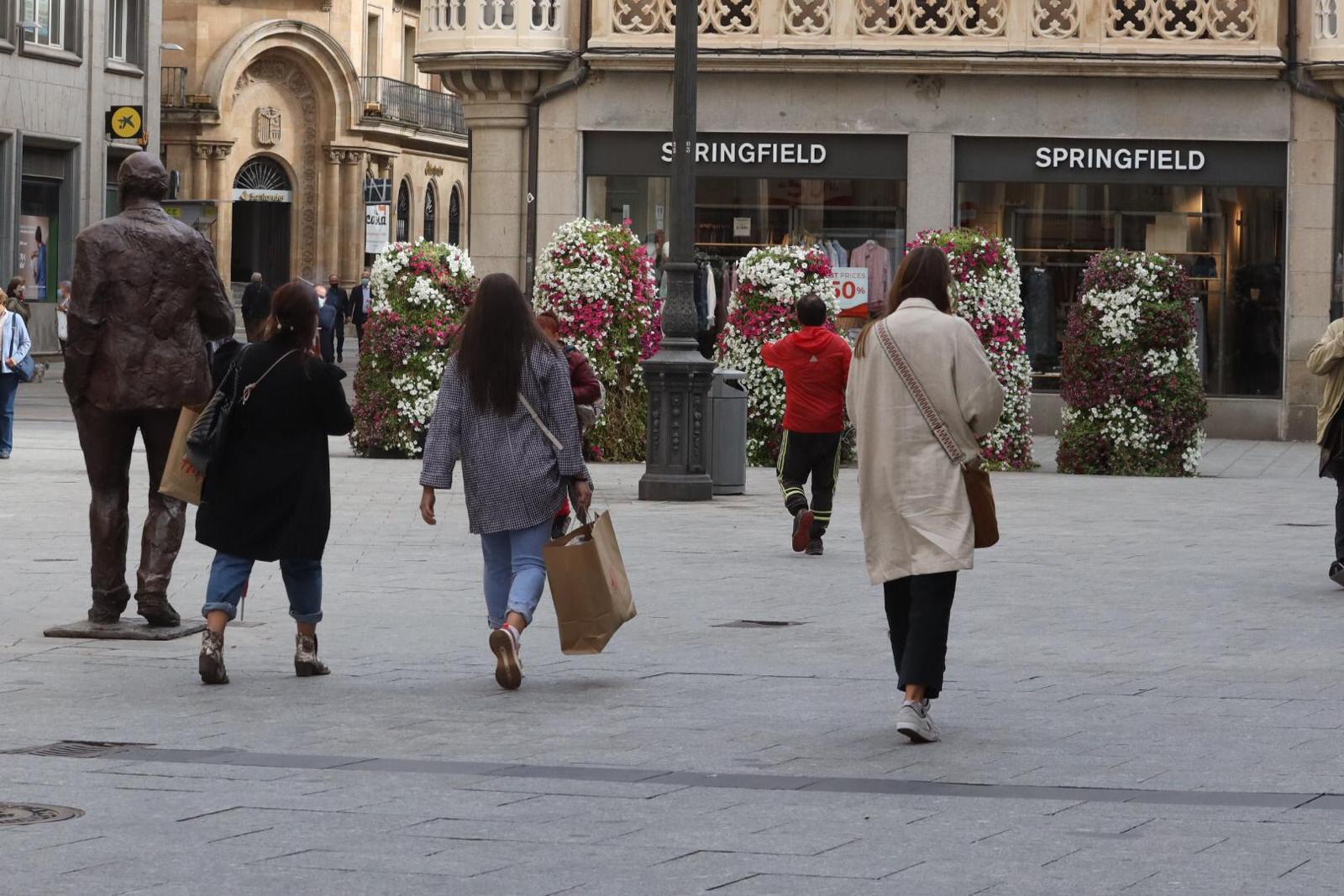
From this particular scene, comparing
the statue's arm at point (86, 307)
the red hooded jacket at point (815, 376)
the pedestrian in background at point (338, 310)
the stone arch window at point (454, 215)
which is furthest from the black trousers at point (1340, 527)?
the stone arch window at point (454, 215)

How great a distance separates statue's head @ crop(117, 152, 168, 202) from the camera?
10.3 metres

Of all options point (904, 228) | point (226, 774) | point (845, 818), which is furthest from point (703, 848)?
point (904, 228)

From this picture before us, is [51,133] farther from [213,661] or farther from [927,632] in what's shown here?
[927,632]

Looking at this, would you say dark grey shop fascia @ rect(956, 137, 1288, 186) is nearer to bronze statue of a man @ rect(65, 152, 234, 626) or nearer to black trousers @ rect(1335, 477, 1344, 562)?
black trousers @ rect(1335, 477, 1344, 562)

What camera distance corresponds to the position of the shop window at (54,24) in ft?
142

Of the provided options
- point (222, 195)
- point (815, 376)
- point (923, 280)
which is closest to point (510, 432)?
point (923, 280)

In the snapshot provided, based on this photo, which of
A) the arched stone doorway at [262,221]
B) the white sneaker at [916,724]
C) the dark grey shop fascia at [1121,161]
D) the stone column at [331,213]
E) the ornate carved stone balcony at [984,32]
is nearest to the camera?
the white sneaker at [916,724]

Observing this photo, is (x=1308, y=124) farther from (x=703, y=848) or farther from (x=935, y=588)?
(x=703, y=848)

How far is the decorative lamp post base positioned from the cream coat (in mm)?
9986

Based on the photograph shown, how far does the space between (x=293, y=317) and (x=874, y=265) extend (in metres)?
18.2

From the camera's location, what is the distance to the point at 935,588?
8.02 metres

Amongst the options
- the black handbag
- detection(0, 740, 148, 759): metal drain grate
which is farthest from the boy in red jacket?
detection(0, 740, 148, 759): metal drain grate

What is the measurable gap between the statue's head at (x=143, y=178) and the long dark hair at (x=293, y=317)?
50.0 inches

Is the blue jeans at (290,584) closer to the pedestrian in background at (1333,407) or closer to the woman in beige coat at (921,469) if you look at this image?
the woman in beige coat at (921,469)
